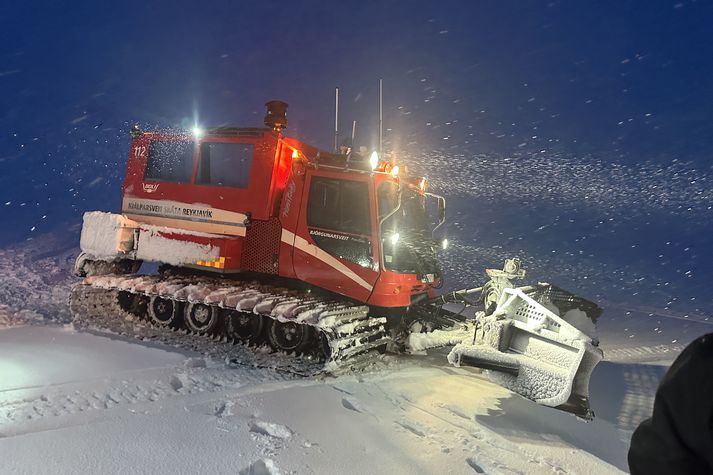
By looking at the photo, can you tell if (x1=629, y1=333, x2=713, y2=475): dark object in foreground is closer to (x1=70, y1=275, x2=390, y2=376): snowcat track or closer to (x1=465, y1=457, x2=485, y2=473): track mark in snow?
(x1=465, y1=457, x2=485, y2=473): track mark in snow

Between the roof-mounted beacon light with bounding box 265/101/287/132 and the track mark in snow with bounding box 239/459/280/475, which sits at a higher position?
the roof-mounted beacon light with bounding box 265/101/287/132

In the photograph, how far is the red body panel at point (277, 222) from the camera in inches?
267

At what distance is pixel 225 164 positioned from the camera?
7.62 m

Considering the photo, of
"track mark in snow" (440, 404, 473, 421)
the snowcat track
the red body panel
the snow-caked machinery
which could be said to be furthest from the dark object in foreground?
the red body panel

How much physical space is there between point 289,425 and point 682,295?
41.4 metres

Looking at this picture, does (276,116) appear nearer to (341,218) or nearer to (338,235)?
(341,218)

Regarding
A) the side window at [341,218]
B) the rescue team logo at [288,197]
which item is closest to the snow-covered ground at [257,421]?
the side window at [341,218]

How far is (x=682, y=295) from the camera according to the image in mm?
36062

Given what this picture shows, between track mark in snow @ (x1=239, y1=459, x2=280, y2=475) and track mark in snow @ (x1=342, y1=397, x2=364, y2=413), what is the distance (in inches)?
60.9

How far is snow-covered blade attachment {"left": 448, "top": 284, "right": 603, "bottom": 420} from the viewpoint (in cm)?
481

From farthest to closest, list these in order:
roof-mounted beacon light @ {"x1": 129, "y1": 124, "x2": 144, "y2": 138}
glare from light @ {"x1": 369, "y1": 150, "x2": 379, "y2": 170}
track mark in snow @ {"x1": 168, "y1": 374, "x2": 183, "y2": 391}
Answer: roof-mounted beacon light @ {"x1": 129, "y1": 124, "x2": 144, "y2": 138}, glare from light @ {"x1": 369, "y1": 150, "x2": 379, "y2": 170}, track mark in snow @ {"x1": 168, "y1": 374, "x2": 183, "y2": 391}

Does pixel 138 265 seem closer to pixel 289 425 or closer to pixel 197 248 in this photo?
pixel 197 248

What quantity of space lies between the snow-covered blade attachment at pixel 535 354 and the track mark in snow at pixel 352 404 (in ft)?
4.30

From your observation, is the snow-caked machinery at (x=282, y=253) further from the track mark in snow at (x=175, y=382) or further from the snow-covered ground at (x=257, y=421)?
the track mark in snow at (x=175, y=382)
